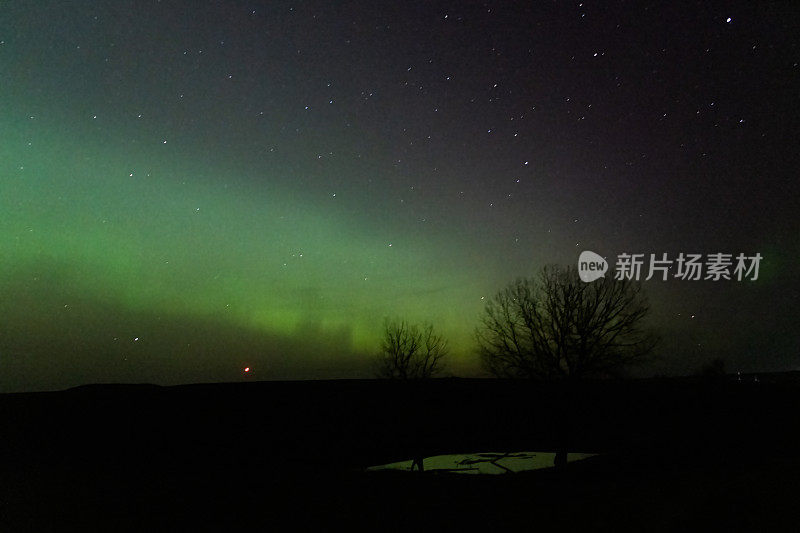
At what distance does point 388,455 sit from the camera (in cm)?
1922

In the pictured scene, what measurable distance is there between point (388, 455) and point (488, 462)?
382cm

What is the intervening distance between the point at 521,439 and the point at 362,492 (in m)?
14.1

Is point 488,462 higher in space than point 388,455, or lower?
higher

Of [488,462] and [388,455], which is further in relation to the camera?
[388,455]

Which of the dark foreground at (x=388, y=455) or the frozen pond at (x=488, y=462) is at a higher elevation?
the dark foreground at (x=388, y=455)

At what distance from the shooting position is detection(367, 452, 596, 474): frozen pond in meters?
17.1

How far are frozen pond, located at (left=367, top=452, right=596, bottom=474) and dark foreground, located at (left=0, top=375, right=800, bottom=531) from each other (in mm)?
612

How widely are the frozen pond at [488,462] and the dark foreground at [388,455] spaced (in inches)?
24.1

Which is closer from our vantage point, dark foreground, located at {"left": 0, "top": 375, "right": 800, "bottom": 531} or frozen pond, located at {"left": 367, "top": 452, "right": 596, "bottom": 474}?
dark foreground, located at {"left": 0, "top": 375, "right": 800, "bottom": 531}

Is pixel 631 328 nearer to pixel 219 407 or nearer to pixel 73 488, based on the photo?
pixel 219 407

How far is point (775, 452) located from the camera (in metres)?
11.8

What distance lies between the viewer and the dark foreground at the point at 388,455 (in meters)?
6.28

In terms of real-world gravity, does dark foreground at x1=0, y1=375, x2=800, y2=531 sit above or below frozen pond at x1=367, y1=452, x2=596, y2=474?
above

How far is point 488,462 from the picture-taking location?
1788cm
